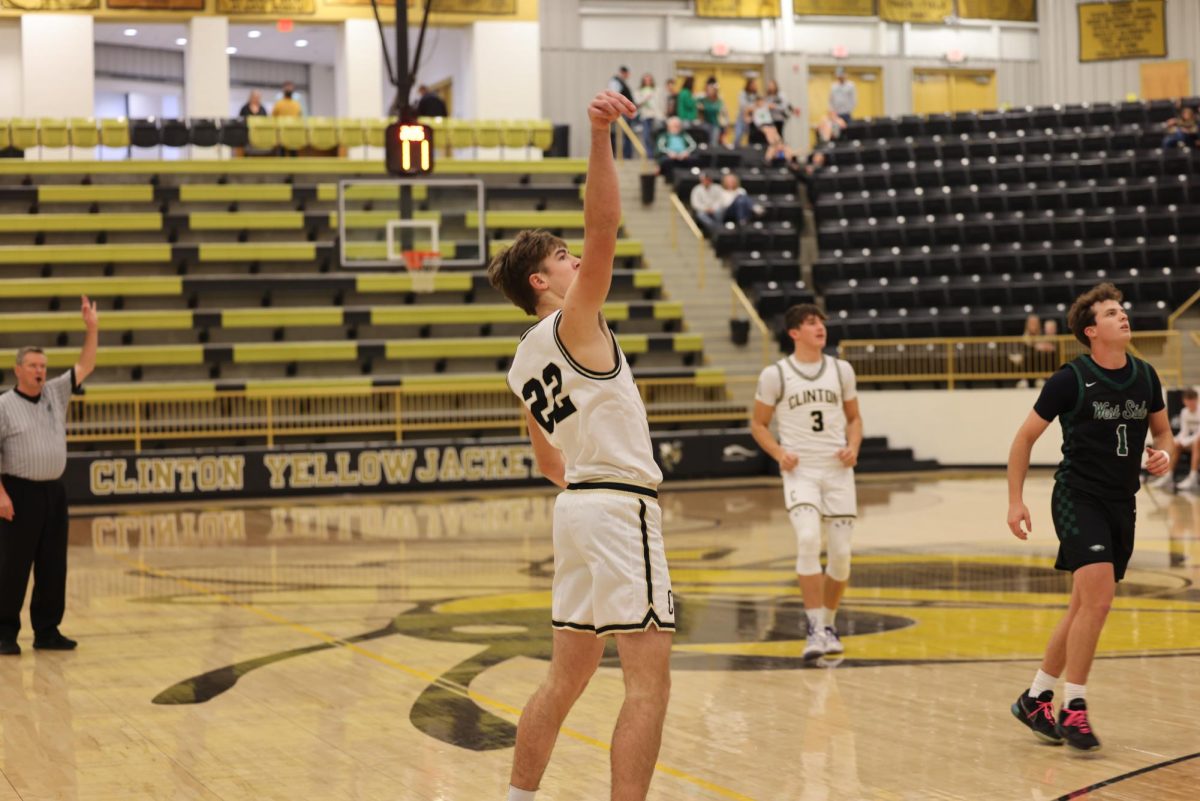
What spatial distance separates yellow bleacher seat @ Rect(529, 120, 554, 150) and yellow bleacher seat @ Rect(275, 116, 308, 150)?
13.7 ft

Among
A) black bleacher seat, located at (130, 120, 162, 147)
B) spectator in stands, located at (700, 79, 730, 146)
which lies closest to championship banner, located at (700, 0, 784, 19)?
spectator in stands, located at (700, 79, 730, 146)

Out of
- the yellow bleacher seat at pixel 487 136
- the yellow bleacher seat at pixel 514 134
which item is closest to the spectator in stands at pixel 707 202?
the yellow bleacher seat at pixel 514 134

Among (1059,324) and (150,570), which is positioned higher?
(1059,324)

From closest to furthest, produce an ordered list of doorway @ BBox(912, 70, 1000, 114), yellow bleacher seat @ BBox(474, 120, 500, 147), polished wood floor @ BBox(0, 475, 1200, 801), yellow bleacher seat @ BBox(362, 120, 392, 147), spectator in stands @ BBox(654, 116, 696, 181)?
1. polished wood floor @ BBox(0, 475, 1200, 801)
2. yellow bleacher seat @ BBox(362, 120, 392, 147)
3. yellow bleacher seat @ BBox(474, 120, 500, 147)
4. spectator in stands @ BBox(654, 116, 696, 181)
5. doorway @ BBox(912, 70, 1000, 114)

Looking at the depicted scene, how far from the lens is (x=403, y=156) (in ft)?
54.4

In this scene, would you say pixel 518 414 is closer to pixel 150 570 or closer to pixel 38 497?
pixel 150 570

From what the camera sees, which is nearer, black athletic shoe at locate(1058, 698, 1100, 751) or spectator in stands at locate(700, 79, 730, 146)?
black athletic shoe at locate(1058, 698, 1100, 751)

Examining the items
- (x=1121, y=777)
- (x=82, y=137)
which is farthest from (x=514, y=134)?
(x=1121, y=777)

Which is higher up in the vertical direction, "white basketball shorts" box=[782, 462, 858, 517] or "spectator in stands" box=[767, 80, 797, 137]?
"spectator in stands" box=[767, 80, 797, 137]

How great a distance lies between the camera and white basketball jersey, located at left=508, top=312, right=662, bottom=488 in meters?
4.33

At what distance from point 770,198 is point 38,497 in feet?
64.3

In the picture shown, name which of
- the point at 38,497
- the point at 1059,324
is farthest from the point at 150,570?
the point at 1059,324

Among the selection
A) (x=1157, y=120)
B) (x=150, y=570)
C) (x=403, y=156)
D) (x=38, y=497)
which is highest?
(x=1157, y=120)

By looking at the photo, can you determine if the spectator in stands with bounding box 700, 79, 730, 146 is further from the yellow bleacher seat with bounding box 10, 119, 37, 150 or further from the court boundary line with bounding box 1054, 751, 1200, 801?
the court boundary line with bounding box 1054, 751, 1200, 801
